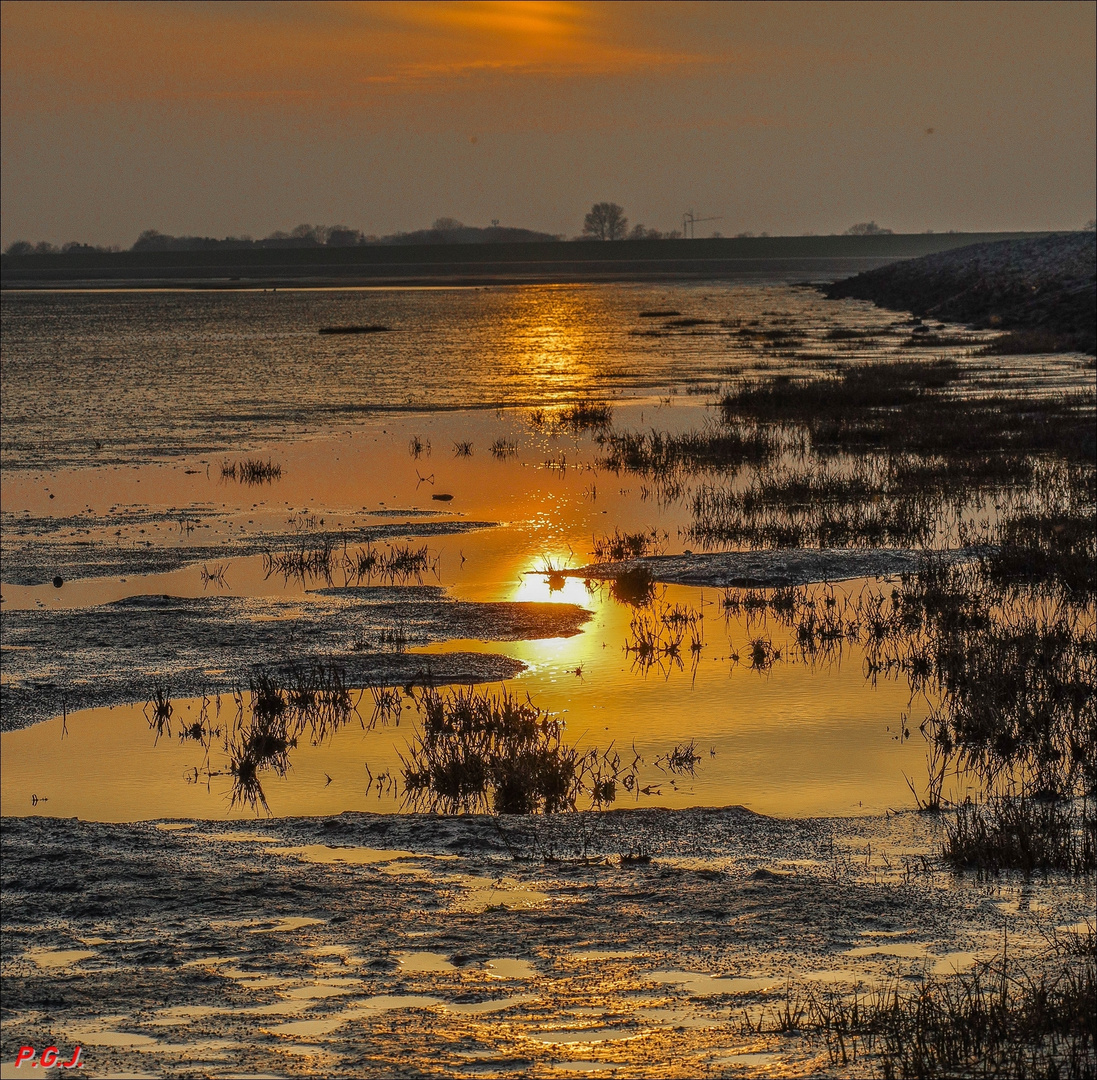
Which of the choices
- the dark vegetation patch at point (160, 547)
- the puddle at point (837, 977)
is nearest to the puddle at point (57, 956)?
the puddle at point (837, 977)

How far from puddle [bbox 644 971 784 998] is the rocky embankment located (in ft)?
140

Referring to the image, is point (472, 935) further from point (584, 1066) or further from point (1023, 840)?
point (1023, 840)

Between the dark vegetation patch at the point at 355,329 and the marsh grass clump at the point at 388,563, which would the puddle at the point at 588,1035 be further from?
the dark vegetation patch at the point at 355,329

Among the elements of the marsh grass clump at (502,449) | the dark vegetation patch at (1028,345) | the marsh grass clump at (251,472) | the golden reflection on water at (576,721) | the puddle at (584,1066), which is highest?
the dark vegetation patch at (1028,345)

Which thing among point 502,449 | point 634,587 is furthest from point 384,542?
point 502,449

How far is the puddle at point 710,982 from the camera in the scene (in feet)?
20.2

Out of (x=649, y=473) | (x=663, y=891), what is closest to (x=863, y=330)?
(x=649, y=473)

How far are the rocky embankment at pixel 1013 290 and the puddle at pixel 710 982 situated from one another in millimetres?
42801

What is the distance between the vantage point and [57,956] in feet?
21.4

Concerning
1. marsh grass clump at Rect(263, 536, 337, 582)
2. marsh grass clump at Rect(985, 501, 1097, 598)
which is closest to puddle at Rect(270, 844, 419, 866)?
marsh grass clump at Rect(263, 536, 337, 582)

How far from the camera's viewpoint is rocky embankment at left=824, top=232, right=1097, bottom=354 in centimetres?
5088

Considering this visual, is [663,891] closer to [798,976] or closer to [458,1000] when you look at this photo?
[798,976]

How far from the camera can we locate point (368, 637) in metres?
13.3

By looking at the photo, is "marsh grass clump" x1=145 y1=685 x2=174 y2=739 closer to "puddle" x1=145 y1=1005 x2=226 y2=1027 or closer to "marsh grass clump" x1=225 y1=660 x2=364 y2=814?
"marsh grass clump" x1=225 y1=660 x2=364 y2=814
